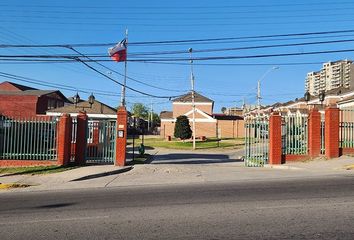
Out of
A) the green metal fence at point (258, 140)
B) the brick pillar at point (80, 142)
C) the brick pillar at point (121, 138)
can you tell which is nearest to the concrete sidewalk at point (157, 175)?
the brick pillar at point (121, 138)

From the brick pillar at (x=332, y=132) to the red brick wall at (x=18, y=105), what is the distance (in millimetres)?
51535

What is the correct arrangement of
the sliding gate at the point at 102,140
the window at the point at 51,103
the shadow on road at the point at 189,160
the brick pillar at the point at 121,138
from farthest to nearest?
the window at the point at 51,103 < the shadow on road at the point at 189,160 < the sliding gate at the point at 102,140 < the brick pillar at the point at 121,138

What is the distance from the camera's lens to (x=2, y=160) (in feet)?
74.1

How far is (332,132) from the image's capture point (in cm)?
2267

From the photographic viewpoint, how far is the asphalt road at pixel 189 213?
7.70 meters

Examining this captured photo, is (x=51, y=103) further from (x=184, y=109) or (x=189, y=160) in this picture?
(x=189, y=160)

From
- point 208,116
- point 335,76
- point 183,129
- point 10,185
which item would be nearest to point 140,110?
point 208,116

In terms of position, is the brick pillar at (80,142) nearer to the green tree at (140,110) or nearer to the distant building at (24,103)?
the distant building at (24,103)

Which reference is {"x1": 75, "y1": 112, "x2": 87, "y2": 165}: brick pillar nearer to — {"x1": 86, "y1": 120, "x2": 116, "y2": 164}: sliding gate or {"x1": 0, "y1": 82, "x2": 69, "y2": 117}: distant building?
{"x1": 86, "y1": 120, "x2": 116, "y2": 164}: sliding gate

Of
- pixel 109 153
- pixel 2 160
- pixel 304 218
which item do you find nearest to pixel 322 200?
pixel 304 218

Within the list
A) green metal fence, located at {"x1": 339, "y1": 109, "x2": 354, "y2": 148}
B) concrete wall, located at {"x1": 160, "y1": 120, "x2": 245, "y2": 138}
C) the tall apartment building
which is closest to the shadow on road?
green metal fence, located at {"x1": 339, "y1": 109, "x2": 354, "y2": 148}

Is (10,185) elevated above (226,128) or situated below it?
below

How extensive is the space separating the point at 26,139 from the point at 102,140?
357 cm

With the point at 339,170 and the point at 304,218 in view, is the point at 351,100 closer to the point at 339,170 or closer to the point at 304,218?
the point at 339,170
